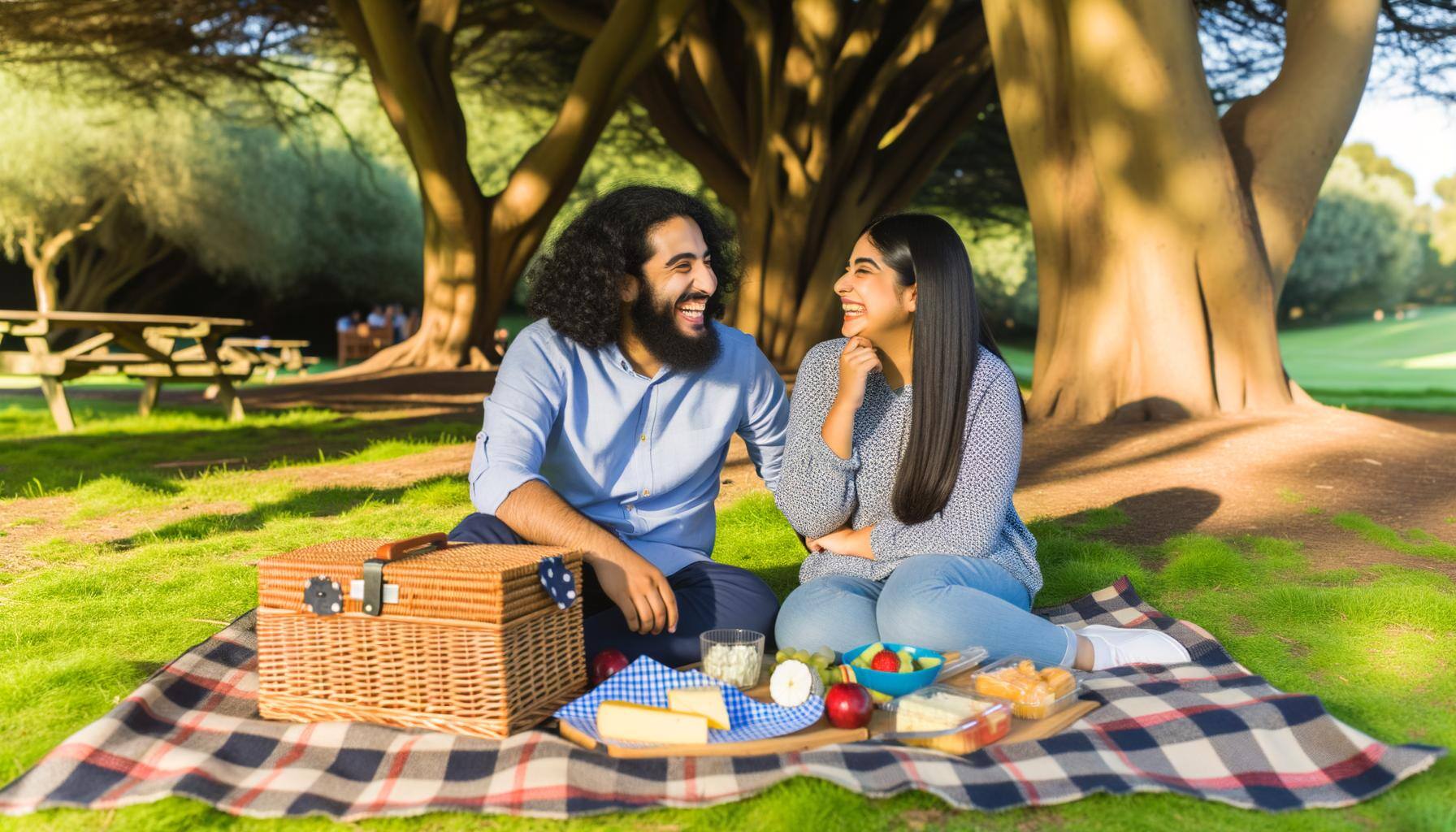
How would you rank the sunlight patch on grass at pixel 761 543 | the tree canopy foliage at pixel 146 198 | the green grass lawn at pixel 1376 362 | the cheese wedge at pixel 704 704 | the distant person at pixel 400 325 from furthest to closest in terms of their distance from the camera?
the distant person at pixel 400 325 → the tree canopy foliage at pixel 146 198 → the green grass lawn at pixel 1376 362 → the sunlight patch on grass at pixel 761 543 → the cheese wedge at pixel 704 704

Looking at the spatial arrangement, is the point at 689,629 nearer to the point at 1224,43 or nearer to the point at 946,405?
the point at 946,405

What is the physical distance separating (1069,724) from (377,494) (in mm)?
4665

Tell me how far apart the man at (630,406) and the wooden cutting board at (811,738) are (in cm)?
65

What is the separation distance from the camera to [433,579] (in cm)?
283

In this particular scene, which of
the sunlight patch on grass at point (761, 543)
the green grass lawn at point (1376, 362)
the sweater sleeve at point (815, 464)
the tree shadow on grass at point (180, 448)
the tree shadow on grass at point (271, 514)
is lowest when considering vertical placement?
the green grass lawn at point (1376, 362)

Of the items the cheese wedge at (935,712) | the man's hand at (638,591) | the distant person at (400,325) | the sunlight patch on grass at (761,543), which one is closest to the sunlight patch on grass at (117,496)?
the sunlight patch on grass at (761,543)

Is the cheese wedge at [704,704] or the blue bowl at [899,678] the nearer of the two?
the cheese wedge at [704,704]

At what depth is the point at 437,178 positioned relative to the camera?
13.8m

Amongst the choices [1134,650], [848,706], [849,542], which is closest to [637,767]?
[848,706]

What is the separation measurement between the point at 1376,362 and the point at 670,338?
106ft

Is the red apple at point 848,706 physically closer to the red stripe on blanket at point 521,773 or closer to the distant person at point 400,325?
the red stripe on blanket at point 521,773

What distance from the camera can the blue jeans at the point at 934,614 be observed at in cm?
332

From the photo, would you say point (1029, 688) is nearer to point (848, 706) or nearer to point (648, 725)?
point (848, 706)

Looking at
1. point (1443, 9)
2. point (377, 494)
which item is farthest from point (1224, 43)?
point (377, 494)
